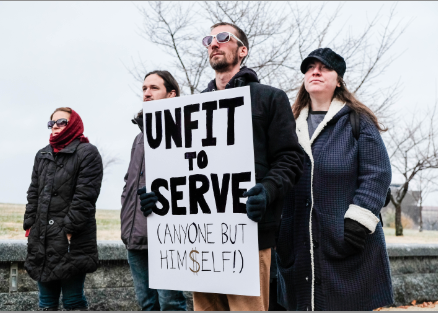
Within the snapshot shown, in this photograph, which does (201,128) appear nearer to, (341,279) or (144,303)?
(341,279)

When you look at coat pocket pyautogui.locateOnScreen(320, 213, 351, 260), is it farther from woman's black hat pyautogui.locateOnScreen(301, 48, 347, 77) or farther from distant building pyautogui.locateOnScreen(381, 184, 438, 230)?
distant building pyautogui.locateOnScreen(381, 184, 438, 230)

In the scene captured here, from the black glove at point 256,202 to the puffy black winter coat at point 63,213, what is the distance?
2.02 meters

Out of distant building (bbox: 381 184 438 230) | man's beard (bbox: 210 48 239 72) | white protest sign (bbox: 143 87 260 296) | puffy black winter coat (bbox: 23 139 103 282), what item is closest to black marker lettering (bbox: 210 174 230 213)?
white protest sign (bbox: 143 87 260 296)

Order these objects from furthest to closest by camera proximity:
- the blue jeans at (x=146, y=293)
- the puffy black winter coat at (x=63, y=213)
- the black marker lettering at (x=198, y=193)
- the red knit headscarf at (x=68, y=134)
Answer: the red knit headscarf at (x=68, y=134)
the puffy black winter coat at (x=63, y=213)
the blue jeans at (x=146, y=293)
the black marker lettering at (x=198, y=193)

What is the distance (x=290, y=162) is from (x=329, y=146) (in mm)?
609

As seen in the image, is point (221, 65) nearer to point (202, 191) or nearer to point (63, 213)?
point (202, 191)

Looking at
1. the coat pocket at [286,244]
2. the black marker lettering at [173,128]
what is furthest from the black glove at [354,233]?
the black marker lettering at [173,128]

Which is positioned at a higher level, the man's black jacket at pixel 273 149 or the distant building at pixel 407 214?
the man's black jacket at pixel 273 149

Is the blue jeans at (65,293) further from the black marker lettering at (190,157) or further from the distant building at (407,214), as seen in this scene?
the distant building at (407,214)

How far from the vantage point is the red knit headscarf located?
406 centimetres

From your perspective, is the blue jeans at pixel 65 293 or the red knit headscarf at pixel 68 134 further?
the red knit headscarf at pixel 68 134

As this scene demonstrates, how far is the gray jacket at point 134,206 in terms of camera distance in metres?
3.45

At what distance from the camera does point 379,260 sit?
279cm

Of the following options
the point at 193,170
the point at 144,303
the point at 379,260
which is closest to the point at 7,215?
the point at 144,303
